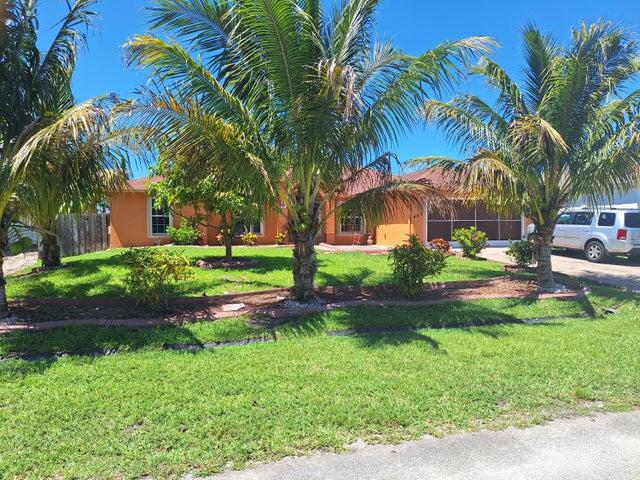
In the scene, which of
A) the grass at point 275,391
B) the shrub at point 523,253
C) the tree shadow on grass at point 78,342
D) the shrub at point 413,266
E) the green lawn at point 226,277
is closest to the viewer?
the grass at point 275,391

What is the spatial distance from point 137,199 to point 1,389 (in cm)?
1631

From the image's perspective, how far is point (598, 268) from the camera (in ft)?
47.5

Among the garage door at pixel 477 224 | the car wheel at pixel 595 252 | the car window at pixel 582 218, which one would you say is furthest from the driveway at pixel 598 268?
the garage door at pixel 477 224

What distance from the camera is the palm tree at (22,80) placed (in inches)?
255

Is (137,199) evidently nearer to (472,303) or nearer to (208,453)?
(472,303)

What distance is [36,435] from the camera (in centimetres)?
354

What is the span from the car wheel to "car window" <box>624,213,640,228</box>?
42.2 inches

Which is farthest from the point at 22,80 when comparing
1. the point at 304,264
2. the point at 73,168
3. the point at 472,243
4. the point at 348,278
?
the point at 472,243

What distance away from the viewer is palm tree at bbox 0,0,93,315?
6.49 m

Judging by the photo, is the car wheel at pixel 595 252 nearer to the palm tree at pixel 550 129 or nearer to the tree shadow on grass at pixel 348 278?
the palm tree at pixel 550 129

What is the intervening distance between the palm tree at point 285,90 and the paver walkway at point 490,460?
4.36 metres

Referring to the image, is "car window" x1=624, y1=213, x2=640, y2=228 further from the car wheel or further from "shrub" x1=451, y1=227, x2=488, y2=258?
"shrub" x1=451, y1=227, x2=488, y2=258

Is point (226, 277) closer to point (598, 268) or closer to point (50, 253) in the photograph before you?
point (50, 253)

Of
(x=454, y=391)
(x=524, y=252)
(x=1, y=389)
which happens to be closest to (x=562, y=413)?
(x=454, y=391)
